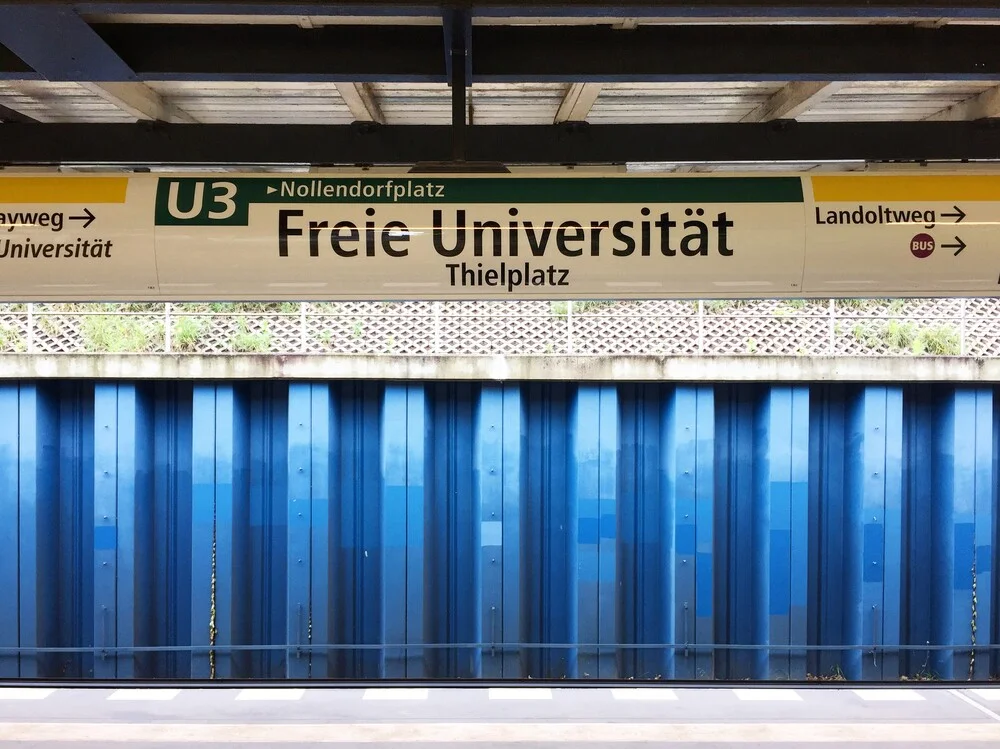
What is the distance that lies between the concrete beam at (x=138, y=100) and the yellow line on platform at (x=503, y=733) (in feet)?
11.2

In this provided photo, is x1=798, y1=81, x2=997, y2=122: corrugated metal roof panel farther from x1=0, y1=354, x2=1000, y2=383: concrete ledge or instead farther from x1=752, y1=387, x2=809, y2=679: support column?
x1=752, y1=387, x2=809, y2=679: support column

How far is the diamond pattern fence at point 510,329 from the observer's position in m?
6.97

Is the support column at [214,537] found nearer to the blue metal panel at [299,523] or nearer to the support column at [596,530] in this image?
the blue metal panel at [299,523]

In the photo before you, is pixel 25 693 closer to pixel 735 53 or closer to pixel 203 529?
pixel 203 529

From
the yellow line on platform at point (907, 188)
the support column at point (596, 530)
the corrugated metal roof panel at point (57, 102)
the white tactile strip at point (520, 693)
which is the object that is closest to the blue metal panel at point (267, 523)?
the white tactile strip at point (520, 693)

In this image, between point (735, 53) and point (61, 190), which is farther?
point (61, 190)

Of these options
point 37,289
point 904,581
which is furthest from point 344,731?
point 904,581

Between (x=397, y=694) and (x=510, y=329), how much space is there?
302 centimetres

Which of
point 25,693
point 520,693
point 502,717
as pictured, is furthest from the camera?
point 520,693

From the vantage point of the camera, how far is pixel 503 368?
260 inches

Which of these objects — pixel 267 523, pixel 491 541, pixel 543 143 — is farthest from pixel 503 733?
pixel 543 143

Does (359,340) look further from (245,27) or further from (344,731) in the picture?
(245,27)

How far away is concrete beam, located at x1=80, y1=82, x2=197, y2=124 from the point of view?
3.05 m

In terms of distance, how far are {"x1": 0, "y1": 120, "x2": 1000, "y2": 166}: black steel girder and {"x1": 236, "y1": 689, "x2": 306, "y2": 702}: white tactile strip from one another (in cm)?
360
